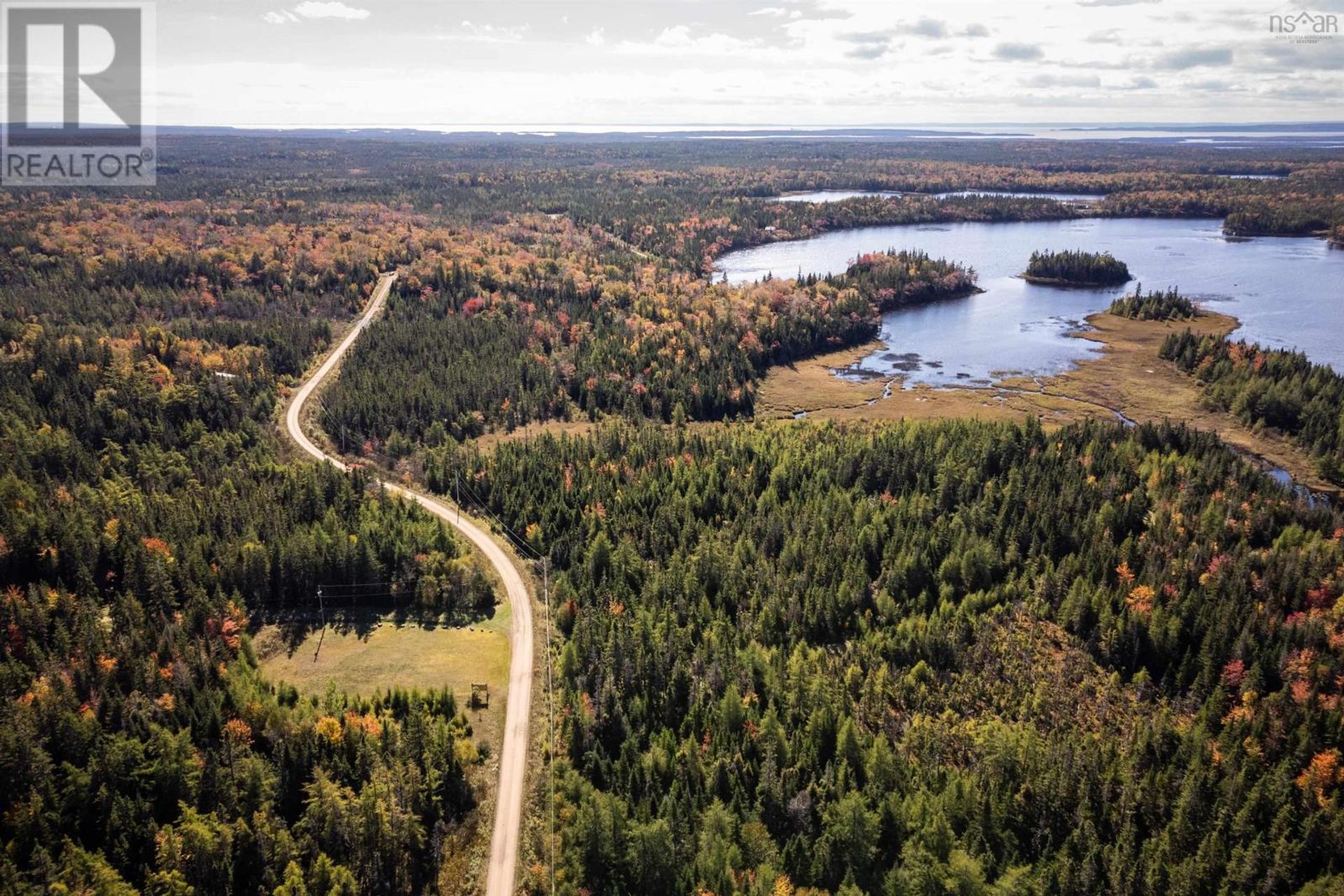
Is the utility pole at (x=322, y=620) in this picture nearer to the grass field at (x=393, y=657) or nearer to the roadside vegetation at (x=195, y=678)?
the grass field at (x=393, y=657)

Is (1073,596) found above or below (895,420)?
below

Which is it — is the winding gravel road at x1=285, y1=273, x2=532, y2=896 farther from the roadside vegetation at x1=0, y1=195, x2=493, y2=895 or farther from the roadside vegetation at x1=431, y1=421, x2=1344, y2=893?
the roadside vegetation at x1=431, y1=421, x2=1344, y2=893

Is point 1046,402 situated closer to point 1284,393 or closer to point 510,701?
point 1284,393

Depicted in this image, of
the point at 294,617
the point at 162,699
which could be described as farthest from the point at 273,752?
the point at 294,617

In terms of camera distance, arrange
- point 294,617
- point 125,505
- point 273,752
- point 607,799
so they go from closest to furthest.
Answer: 1. point 607,799
2. point 273,752
3. point 294,617
4. point 125,505

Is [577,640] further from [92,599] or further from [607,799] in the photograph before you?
[92,599]

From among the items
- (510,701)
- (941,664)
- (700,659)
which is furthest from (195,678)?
(941,664)
